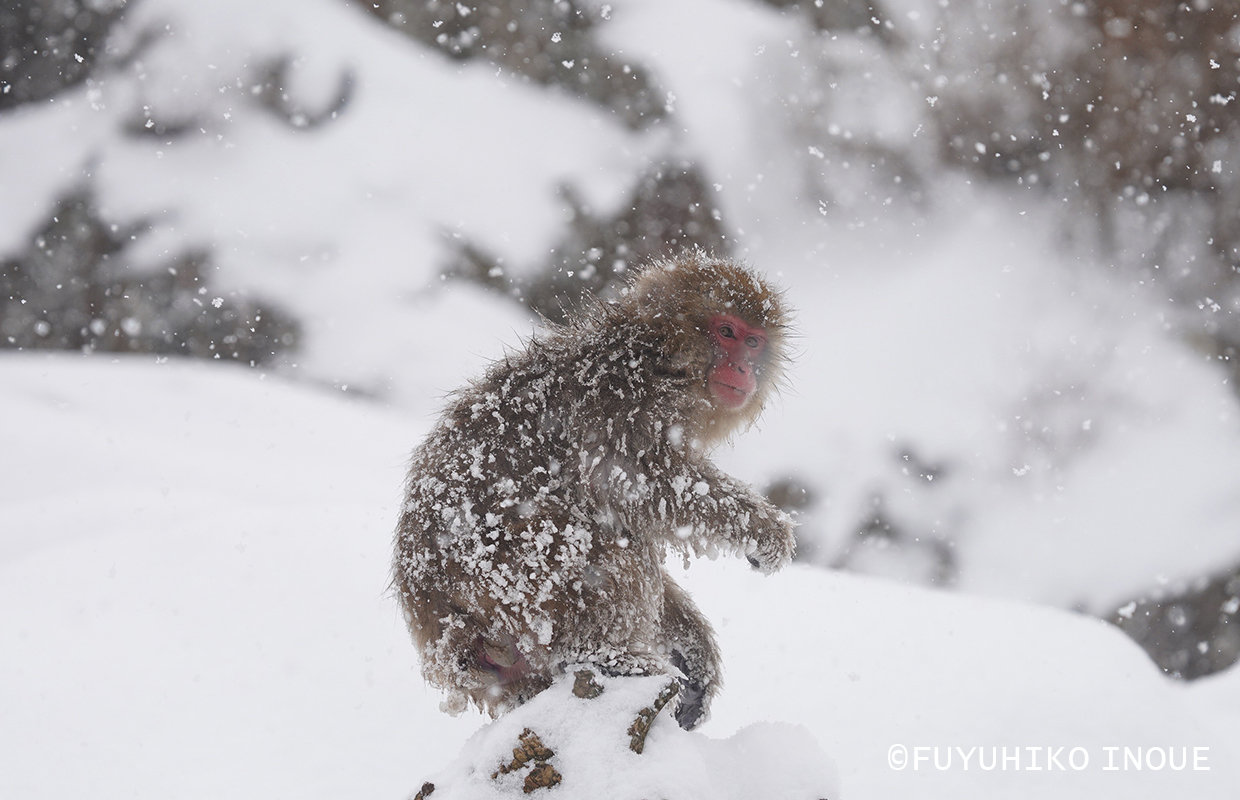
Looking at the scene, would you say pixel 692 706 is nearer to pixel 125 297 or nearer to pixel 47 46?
pixel 125 297

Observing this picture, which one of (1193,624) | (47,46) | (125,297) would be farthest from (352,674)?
(47,46)

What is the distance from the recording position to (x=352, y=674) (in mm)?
2963

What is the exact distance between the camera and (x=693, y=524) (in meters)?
1.93

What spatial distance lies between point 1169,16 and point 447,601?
837cm

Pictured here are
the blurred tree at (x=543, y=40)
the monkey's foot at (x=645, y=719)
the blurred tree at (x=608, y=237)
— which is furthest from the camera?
the blurred tree at (x=543, y=40)

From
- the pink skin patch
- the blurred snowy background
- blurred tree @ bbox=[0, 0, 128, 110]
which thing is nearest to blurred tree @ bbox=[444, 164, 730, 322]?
the blurred snowy background

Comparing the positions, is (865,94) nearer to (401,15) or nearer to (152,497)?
(401,15)

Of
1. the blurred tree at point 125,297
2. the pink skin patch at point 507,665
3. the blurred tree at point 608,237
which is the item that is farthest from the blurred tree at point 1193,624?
the blurred tree at point 125,297

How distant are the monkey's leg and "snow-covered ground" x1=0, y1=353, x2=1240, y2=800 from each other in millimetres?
Result: 303

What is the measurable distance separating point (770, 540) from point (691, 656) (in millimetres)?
473

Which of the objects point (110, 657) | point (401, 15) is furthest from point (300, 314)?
point (110, 657)

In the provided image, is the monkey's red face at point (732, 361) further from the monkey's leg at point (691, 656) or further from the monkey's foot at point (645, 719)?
the monkey's foot at point (645, 719)

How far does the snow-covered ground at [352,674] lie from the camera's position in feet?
8.30

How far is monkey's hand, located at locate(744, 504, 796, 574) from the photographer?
6.36 ft
